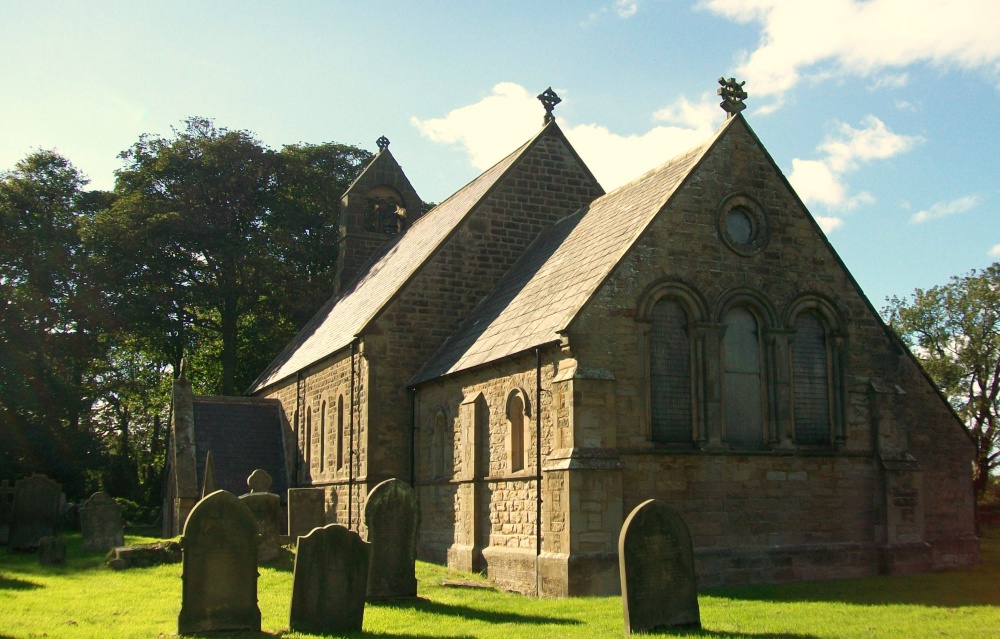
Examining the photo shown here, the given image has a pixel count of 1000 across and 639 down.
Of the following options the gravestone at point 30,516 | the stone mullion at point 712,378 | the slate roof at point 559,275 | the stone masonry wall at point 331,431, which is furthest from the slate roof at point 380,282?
the stone mullion at point 712,378

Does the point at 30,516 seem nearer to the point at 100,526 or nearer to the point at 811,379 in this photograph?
the point at 100,526

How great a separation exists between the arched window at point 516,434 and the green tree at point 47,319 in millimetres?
26915

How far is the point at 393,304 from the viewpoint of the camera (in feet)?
79.2

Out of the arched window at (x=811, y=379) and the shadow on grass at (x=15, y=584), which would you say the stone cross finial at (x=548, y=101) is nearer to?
the arched window at (x=811, y=379)

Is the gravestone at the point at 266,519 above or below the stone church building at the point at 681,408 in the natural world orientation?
below

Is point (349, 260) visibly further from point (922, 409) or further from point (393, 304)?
point (922, 409)

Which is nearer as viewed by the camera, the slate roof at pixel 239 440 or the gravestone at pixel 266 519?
the gravestone at pixel 266 519

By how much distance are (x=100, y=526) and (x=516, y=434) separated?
1246 centimetres

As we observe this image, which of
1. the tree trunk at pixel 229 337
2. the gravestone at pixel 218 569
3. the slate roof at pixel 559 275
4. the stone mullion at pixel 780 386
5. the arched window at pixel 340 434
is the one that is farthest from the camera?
the tree trunk at pixel 229 337

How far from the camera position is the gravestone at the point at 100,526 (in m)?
24.7

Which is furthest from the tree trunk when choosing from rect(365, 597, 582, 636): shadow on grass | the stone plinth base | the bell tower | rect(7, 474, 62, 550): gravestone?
rect(365, 597, 582, 636): shadow on grass

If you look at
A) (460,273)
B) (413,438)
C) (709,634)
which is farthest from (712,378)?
(460,273)

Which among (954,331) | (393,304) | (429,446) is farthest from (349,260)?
(954,331)

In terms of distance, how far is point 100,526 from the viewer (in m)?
24.8
